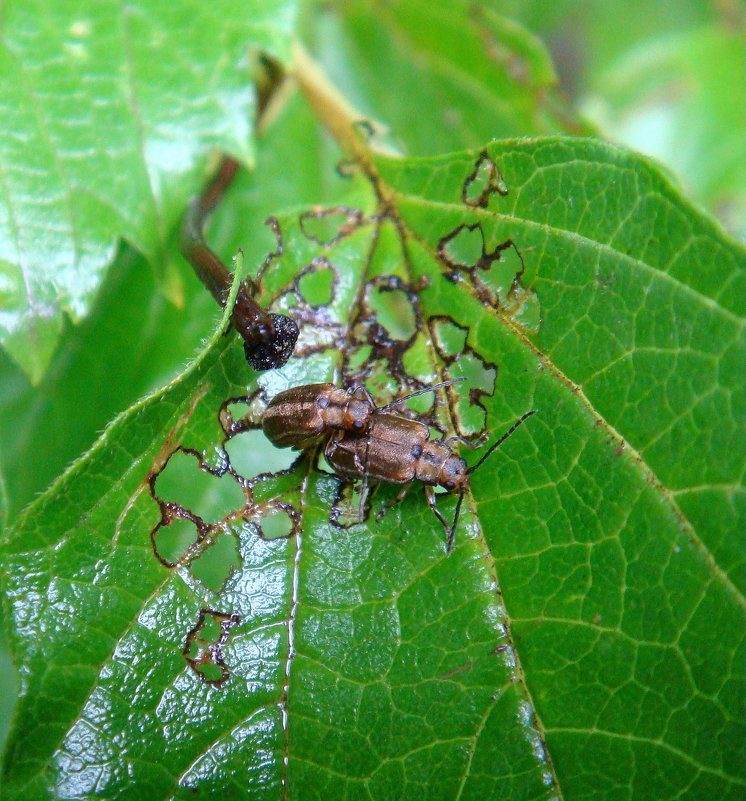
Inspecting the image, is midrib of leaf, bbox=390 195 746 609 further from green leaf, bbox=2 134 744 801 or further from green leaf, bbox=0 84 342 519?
green leaf, bbox=0 84 342 519

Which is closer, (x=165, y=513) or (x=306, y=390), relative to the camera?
(x=165, y=513)

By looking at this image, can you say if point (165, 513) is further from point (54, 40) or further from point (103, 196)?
point (54, 40)

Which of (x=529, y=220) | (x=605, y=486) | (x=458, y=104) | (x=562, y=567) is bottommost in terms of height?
(x=562, y=567)

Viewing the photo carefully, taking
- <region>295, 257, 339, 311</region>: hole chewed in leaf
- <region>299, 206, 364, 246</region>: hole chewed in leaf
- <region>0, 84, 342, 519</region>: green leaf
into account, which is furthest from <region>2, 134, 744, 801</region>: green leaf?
<region>0, 84, 342, 519</region>: green leaf

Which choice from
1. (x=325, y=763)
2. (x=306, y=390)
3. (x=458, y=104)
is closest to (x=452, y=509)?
(x=306, y=390)

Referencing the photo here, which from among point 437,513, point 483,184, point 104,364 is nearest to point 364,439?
point 437,513

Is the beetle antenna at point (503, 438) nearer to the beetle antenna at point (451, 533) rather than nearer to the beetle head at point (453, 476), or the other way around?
the beetle head at point (453, 476)

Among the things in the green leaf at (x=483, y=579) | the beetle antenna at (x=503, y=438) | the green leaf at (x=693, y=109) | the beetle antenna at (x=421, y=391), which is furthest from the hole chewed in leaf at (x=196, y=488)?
the green leaf at (x=693, y=109)
